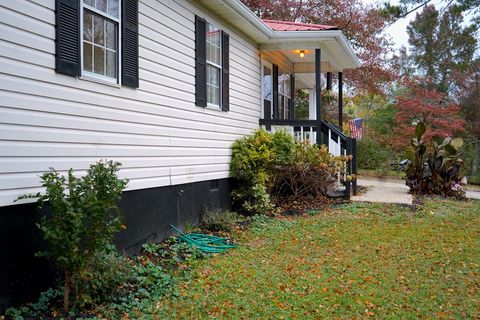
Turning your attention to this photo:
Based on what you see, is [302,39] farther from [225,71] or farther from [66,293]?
[66,293]

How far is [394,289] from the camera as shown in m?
4.34

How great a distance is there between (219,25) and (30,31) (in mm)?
4438

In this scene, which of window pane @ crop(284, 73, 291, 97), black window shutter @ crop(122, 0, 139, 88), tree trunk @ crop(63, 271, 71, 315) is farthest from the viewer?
window pane @ crop(284, 73, 291, 97)

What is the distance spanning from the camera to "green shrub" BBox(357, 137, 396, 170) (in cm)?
2030

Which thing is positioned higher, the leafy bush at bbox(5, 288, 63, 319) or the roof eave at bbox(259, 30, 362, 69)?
the roof eave at bbox(259, 30, 362, 69)

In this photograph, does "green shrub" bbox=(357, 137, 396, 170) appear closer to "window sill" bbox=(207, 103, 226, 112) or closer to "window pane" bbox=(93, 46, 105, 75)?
"window sill" bbox=(207, 103, 226, 112)

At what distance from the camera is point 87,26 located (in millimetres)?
4445

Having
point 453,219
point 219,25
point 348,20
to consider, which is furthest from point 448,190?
point 348,20

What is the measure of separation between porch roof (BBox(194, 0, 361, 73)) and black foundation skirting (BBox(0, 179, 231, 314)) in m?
2.89

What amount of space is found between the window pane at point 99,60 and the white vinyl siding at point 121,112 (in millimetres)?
207

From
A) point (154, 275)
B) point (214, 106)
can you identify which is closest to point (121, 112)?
point (154, 275)

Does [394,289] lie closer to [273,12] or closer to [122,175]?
[122,175]

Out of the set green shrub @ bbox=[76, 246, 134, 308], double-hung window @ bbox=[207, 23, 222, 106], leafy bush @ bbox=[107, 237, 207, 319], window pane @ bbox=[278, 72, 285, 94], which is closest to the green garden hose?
leafy bush @ bbox=[107, 237, 207, 319]

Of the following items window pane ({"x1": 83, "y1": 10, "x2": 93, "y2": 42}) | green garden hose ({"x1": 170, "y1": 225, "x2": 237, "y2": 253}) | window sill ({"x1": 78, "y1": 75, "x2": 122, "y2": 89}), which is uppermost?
window pane ({"x1": 83, "y1": 10, "x2": 93, "y2": 42})
